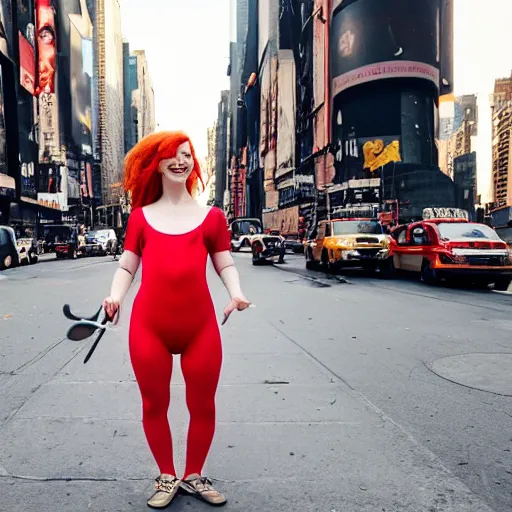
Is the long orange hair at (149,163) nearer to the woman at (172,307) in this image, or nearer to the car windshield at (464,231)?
the woman at (172,307)

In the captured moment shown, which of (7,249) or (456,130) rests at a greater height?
(456,130)

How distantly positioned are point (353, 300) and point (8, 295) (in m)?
7.18

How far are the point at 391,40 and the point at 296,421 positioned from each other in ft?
144

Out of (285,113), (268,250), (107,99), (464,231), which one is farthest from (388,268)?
(107,99)

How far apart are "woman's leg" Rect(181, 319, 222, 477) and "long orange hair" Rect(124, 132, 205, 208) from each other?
770 mm

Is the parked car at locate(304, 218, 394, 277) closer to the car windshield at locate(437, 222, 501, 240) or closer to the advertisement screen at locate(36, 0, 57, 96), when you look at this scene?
the car windshield at locate(437, 222, 501, 240)

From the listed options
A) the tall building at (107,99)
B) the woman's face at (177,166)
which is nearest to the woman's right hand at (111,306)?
the woman's face at (177,166)

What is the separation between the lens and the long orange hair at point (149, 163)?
2.87 m

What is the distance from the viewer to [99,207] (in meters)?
84.2

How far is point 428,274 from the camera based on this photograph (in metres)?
13.8

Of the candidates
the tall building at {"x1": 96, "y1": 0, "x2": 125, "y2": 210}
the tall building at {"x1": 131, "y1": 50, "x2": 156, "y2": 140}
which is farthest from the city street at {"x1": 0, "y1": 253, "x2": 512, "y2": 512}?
the tall building at {"x1": 131, "y1": 50, "x2": 156, "y2": 140}

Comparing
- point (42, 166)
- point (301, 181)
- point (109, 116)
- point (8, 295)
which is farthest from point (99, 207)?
point (8, 295)

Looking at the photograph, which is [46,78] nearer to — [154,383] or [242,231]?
[242,231]

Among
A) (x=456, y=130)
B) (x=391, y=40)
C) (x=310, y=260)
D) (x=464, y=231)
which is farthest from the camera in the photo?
(x=456, y=130)
